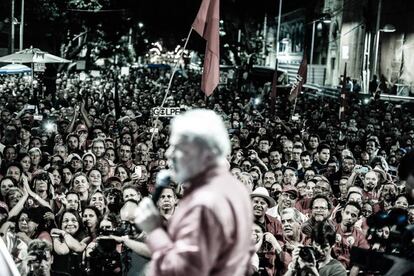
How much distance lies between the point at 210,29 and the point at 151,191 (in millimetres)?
2668

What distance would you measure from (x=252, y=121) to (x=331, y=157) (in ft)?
18.7

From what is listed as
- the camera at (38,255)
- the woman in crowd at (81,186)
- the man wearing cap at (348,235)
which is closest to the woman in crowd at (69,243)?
the camera at (38,255)

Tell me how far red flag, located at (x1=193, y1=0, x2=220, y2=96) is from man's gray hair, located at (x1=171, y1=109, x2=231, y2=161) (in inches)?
285

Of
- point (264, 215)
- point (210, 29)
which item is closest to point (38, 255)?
point (264, 215)

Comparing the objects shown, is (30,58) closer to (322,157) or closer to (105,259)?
(322,157)

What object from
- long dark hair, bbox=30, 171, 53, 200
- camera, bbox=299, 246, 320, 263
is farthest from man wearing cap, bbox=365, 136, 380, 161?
camera, bbox=299, 246, 320, 263

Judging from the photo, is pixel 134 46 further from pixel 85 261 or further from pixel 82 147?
pixel 85 261

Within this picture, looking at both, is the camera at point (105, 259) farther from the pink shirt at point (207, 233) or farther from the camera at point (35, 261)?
the pink shirt at point (207, 233)

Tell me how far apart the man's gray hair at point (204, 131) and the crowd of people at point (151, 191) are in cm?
122

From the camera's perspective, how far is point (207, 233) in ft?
8.65

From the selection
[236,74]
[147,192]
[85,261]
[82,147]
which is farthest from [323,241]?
[236,74]

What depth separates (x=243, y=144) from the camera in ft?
46.0

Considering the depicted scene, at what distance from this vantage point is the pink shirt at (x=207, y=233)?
2.64 metres

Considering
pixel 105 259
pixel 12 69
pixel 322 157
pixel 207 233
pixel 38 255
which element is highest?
pixel 12 69
